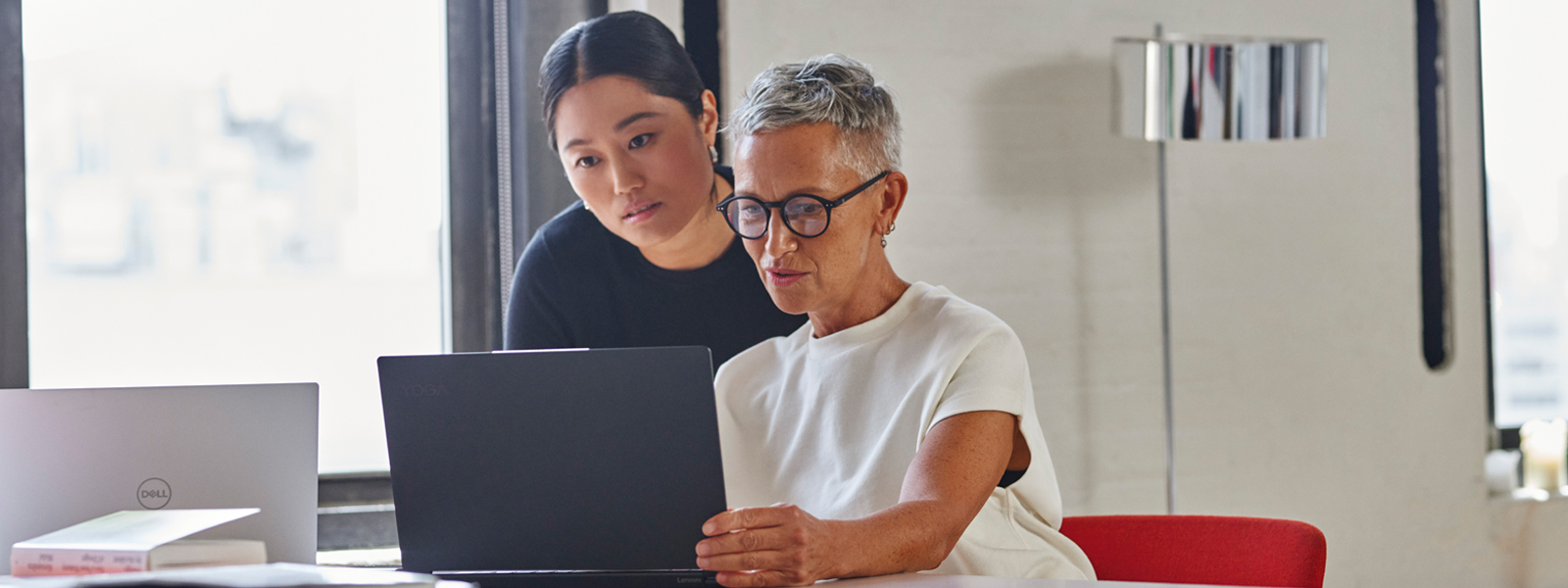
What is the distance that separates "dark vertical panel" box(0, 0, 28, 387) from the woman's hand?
6.80 ft

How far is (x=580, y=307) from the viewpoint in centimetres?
241

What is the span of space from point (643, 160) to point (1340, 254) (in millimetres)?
1868

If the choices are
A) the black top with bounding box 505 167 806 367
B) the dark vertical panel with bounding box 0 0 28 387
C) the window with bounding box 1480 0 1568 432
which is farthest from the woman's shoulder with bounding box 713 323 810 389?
the window with bounding box 1480 0 1568 432

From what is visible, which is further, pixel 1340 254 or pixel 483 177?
pixel 1340 254

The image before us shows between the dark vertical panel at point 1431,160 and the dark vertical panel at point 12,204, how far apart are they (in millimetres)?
3422

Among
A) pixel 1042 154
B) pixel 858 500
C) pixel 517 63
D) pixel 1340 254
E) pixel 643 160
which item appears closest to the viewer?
Answer: pixel 858 500

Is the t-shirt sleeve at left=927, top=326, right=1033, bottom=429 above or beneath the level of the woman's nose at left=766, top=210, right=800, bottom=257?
beneath

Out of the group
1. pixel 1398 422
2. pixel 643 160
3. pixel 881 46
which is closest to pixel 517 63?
pixel 643 160

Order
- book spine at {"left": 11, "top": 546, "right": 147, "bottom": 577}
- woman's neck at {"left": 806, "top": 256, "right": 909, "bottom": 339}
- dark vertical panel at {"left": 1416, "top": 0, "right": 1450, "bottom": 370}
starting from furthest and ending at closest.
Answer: dark vertical panel at {"left": 1416, "top": 0, "right": 1450, "bottom": 370} < woman's neck at {"left": 806, "top": 256, "right": 909, "bottom": 339} < book spine at {"left": 11, "top": 546, "right": 147, "bottom": 577}

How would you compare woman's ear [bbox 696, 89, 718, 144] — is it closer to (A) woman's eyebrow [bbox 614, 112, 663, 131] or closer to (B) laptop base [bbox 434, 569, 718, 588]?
(A) woman's eyebrow [bbox 614, 112, 663, 131]

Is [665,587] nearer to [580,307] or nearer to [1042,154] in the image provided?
[580,307]

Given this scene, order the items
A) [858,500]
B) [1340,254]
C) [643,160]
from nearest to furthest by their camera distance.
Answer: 1. [858,500]
2. [643,160]
3. [1340,254]

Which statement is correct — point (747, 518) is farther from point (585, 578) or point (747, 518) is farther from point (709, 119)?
point (709, 119)

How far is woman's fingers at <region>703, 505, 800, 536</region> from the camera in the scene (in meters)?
1.16
